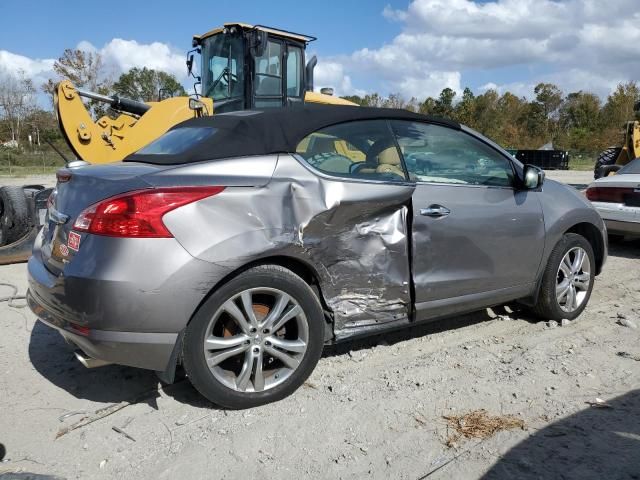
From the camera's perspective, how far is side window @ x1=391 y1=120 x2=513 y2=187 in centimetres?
387

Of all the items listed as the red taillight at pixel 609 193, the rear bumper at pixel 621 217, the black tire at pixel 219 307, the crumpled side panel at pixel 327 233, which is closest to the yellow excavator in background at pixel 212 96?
the red taillight at pixel 609 193

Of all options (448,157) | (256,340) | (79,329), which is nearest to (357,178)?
(448,157)

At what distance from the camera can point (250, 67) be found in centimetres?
897

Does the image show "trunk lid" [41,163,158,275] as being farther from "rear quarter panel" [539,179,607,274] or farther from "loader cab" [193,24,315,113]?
"loader cab" [193,24,315,113]

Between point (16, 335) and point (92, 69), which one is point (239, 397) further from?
point (92, 69)

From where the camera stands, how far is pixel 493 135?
55969 mm

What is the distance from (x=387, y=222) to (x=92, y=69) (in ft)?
154

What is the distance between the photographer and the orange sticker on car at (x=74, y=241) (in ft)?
9.59

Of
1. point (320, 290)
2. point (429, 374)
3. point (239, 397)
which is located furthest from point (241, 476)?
point (429, 374)

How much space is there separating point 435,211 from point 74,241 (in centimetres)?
221

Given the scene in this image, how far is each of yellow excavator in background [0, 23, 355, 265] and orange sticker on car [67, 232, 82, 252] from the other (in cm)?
593

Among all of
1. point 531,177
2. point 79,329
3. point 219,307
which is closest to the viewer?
point 79,329

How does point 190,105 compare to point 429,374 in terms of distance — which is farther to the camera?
point 190,105

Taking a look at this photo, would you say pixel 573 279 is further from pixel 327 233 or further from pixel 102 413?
pixel 102 413
